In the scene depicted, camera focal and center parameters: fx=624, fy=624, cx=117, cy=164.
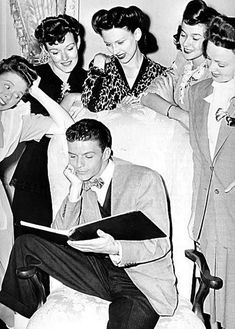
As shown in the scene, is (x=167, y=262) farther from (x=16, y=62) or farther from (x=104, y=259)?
(x=16, y=62)

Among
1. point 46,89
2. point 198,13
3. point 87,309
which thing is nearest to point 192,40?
point 198,13

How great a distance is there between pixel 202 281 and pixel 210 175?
35cm

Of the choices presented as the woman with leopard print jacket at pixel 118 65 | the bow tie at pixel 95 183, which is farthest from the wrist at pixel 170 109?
the bow tie at pixel 95 183

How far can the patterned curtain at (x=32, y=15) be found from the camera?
2.29 m

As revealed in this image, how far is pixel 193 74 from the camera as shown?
2.10 meters

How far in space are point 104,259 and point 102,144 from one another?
1.28 feet

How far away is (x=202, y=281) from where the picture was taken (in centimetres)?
203

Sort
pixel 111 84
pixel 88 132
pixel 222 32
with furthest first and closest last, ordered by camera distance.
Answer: pixel 111 84
pixel 88 132
pixel 222 32

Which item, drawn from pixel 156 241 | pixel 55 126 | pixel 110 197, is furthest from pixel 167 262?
pixel 55 126

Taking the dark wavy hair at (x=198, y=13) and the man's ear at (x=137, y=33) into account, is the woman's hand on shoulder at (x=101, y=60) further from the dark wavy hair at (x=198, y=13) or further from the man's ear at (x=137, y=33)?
the dark wavy hair at (x=198, y=13)

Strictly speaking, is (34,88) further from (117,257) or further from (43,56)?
(117,257)

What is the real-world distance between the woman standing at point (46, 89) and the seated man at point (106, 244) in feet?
0.60

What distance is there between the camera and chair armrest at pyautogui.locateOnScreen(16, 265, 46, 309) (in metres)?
2.04

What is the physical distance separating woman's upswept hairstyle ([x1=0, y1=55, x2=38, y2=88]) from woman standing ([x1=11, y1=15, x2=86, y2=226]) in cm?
3
